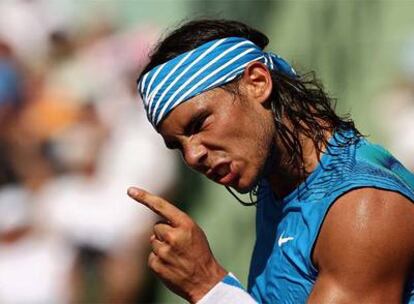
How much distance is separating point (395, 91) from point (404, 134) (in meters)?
0.32

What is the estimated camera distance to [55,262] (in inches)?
201

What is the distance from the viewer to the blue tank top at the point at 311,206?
223cm

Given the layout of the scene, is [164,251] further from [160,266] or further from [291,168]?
[291,168]

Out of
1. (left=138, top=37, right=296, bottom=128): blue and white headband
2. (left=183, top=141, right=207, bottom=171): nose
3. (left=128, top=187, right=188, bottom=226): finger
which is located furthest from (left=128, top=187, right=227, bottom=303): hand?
(left=138, top=37, right=296, bottom=128): blue and white headband

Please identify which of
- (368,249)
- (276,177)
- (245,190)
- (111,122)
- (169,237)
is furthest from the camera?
(111,122)

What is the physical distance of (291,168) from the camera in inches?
96.1

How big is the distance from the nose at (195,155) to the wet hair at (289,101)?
167 mm

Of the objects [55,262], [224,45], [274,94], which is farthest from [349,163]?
[55,262]

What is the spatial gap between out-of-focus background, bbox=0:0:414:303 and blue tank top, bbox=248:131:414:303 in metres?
2.42

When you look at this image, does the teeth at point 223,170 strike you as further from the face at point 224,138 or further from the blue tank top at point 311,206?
the blue tank top at point 311,206

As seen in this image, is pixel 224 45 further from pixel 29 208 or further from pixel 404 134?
pixel 29 208

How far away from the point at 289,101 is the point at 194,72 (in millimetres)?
257

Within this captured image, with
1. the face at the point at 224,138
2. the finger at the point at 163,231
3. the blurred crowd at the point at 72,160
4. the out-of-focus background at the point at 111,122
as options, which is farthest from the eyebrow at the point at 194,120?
the blurred crowd at the point at 72,160

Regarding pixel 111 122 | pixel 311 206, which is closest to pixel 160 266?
pixel 311 206
